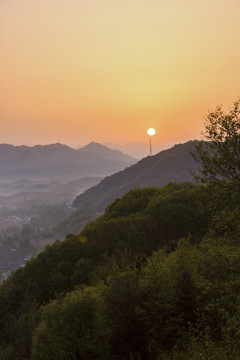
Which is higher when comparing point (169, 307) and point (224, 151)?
point (224, 151)

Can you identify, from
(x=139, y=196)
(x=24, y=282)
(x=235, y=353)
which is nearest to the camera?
(x=235, y=353)

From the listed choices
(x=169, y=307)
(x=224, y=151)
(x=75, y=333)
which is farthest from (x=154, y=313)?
(x=224, y=151)

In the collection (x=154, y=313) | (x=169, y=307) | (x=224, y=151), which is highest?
(x=224, y=151)

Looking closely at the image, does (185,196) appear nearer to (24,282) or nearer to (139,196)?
(139,196)

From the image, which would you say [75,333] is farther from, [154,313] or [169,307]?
[169,307]

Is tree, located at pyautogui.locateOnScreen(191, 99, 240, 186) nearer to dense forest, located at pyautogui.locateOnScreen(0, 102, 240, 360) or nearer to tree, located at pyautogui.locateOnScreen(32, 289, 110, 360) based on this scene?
dense forest, located at pyautogui.locateOnScreen(0, 102, 240, 360)

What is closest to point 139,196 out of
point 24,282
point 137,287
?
point 24,282

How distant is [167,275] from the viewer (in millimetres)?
34875

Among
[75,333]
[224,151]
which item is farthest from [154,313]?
[224,151]

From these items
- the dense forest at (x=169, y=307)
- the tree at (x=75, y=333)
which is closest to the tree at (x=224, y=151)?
the dense forest at (x=169, y=307)

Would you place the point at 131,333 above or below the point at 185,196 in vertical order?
below

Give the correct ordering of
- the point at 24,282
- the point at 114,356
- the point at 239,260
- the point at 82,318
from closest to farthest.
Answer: the point at 239,260
the point at 82,318
the point at 114,356
the point at 24,282

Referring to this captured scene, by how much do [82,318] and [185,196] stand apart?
187 feet

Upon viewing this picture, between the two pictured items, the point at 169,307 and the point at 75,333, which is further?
the point at 169,307
